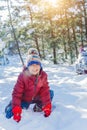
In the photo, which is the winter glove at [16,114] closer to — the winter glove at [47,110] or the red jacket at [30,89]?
the red jacket at [30,89]

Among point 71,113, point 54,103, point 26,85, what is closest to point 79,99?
point 54,103

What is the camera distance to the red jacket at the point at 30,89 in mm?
4770

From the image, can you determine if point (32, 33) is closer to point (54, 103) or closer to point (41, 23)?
point (41, 23)

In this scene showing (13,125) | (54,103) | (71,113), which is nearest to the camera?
A: (13,125)

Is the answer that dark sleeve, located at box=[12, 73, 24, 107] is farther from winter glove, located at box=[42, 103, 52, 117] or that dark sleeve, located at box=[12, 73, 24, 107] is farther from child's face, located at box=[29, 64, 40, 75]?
winter glove, located at box=[42, 103, 52, 117]

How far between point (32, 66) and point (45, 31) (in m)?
28.5

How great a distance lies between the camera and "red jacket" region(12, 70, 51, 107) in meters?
4.77

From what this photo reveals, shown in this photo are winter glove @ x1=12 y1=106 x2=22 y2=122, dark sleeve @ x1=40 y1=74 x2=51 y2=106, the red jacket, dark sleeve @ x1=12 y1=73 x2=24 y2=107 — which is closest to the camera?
winter glove @ x1=12 y1=106 x2=22 y2=122

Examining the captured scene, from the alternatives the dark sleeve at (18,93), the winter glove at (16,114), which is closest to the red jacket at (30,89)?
the dark sleeve at (18,93)

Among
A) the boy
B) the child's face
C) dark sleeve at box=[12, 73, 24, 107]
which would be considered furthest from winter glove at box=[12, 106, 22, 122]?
the child's face

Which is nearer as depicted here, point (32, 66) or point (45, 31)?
point (32, 66)

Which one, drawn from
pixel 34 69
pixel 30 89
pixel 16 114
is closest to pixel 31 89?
pixel 30 89

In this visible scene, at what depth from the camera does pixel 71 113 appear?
489cm

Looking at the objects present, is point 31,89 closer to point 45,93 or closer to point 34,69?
point 45,93
